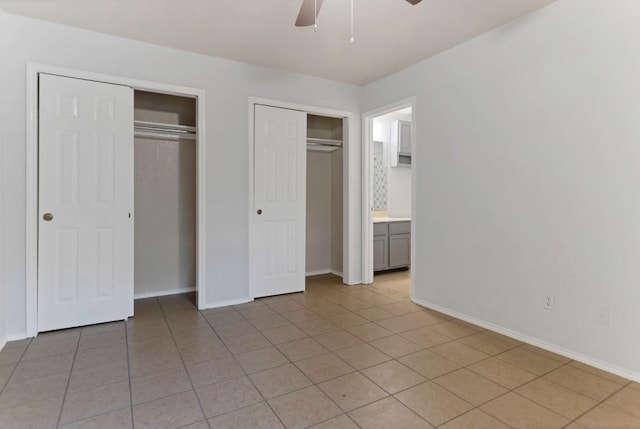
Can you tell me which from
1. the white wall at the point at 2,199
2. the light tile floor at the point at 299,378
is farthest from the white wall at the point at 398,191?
the white wall at the point at 2,199

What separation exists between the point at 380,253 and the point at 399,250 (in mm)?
384

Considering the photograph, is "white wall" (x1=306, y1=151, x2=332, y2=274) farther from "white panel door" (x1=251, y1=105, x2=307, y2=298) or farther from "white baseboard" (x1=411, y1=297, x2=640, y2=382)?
"white baseboard" (x1=411, y1=297, x2=640, y2=382)

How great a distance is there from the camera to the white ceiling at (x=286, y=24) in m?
→ 2.70

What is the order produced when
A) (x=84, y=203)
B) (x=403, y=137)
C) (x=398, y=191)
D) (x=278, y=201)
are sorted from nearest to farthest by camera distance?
(x=84, y=203) → (x=278, y=201) → (x=403, y=137) → (x=398, y=191)

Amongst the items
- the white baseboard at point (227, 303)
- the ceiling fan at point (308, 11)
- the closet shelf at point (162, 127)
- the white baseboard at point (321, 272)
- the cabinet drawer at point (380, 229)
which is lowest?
the white baseboard at point (227, 303)

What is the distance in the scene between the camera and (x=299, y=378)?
2.29 metres

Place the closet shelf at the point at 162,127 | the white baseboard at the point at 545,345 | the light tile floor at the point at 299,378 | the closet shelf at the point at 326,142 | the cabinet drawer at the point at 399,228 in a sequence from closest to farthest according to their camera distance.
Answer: the light tile floor at the point at 299,378
the white baseboard at the point at 545,345
the closet shelf at the point at 162,127
the closet shelf at the point at 326,142
the cabinet drawer at the point at 399,228

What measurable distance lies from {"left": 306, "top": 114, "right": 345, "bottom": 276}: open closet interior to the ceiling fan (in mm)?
2791

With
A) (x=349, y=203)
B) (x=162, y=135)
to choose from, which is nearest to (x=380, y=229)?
(x=349, y=203)

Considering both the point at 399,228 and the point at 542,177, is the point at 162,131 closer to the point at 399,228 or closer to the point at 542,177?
the point at 399,228

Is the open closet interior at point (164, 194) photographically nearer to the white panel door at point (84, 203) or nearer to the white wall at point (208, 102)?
the white wall at point (208, 102)

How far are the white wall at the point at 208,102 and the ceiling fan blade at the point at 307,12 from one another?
1.69 meters

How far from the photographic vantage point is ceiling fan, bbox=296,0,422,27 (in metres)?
2.07

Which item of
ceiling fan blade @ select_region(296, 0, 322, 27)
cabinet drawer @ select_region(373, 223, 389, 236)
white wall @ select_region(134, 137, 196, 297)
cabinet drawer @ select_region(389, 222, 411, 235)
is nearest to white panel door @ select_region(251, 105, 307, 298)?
white wall @ select_region(134, 137, 196, 297)
